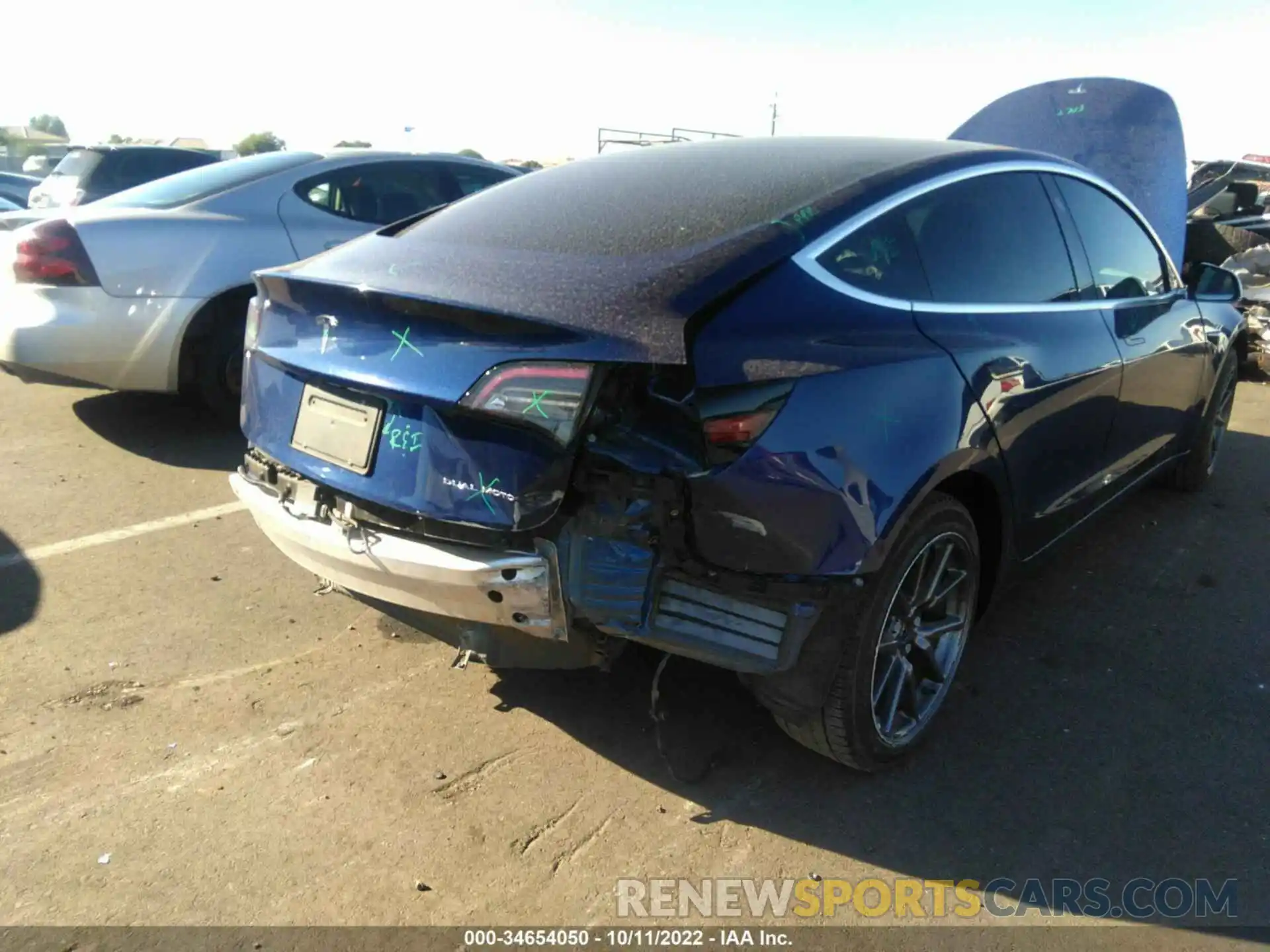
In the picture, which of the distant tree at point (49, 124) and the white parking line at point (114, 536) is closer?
the white parking line at point (114, 536)

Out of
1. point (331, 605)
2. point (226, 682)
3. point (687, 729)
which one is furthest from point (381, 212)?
point (687, 729)

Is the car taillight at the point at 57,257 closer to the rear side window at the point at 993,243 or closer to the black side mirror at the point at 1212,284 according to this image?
the rear side window at the point at 993,243

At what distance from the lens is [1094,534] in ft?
15.2

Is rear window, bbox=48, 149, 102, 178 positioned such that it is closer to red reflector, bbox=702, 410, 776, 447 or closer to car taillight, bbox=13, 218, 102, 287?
car taillight, bbox=13, 218, 102, 287

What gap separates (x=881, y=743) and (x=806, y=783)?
242 mm

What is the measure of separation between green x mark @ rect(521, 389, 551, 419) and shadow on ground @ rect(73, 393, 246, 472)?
343 centimetres

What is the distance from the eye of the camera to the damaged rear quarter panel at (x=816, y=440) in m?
2.21

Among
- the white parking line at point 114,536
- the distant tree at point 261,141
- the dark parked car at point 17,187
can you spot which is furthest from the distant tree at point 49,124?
the white parking line at point 114,536

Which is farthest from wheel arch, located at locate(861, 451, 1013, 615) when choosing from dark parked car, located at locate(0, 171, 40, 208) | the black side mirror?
dark parked car, located at locate(0, 171, 40, 208)

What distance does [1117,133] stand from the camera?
291 inches

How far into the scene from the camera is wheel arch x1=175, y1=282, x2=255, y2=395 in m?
5.26

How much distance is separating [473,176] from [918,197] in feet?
14.4

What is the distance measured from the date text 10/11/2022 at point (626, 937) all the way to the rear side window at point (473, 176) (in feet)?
17.1

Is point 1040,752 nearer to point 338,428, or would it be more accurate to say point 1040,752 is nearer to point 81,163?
point 338,428
